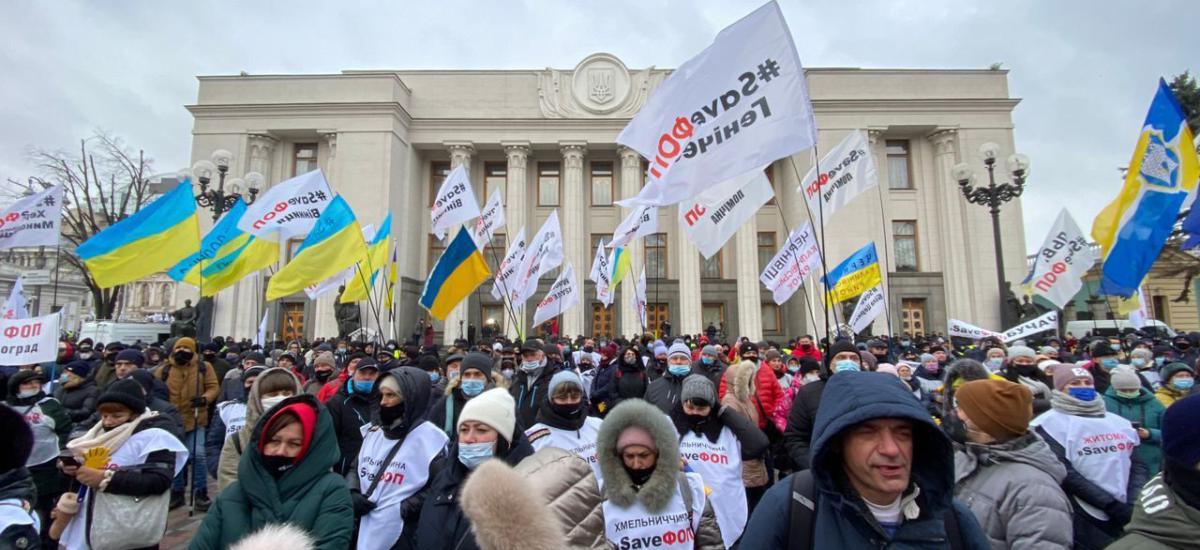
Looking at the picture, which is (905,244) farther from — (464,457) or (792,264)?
(464,457)

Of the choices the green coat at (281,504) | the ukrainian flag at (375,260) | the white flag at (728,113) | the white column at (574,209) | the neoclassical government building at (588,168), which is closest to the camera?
the green coat at (281,504)

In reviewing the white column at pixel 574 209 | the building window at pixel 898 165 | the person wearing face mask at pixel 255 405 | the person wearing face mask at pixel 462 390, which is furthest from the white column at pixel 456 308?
the building window at pixel 898 165

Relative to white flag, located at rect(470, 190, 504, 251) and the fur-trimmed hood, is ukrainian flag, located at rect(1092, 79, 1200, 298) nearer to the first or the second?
the fur-trimmed hood

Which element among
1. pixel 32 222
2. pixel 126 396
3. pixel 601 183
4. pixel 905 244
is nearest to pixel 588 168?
pixel 601 183

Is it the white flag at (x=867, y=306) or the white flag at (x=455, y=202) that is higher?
the white flag at (x=455, y=202)

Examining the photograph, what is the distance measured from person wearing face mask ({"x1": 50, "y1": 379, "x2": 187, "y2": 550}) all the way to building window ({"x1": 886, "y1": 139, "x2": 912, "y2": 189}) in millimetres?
32259

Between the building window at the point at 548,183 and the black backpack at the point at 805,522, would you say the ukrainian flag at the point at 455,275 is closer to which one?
the black backpack at the point at 805,522

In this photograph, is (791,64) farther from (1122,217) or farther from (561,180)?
(561,180)

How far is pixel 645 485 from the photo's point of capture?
2.65m

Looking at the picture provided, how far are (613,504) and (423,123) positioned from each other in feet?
98.2

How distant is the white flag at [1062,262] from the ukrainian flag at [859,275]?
355cm

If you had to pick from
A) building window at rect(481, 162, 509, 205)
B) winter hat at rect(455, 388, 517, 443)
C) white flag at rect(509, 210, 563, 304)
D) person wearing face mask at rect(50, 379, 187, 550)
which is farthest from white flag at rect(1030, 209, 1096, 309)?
building window at rect(481, 162, 509, 205)

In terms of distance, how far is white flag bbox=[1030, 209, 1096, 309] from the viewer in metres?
10.5

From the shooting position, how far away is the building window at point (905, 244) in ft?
96.0
